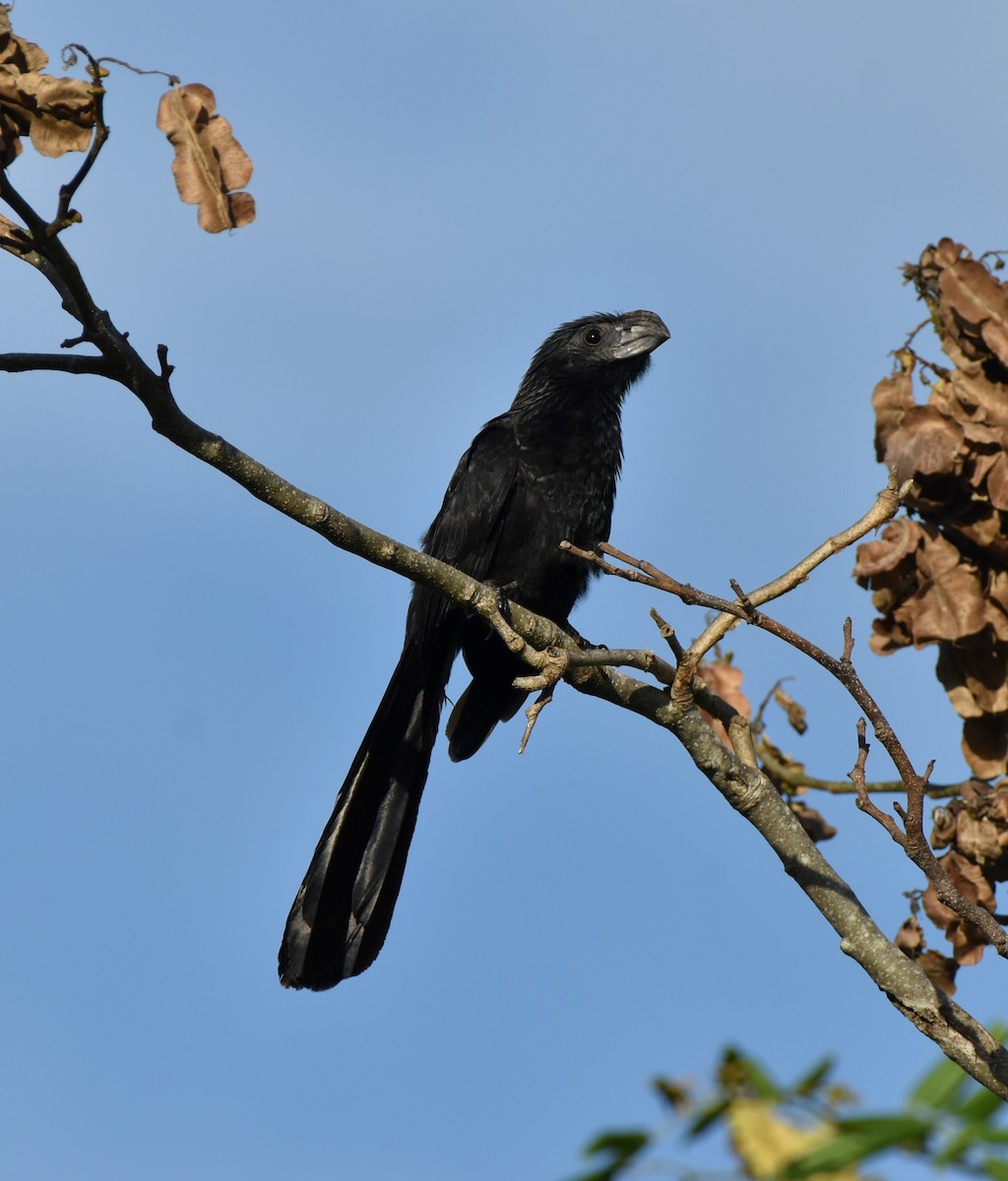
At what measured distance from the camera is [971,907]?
263 centimetres

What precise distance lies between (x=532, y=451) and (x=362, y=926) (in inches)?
76.4

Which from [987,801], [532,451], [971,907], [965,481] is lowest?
[971,907]

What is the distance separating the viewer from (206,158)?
2.91 m

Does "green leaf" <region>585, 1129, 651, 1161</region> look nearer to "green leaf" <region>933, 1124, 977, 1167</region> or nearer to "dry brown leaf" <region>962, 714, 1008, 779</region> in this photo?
"green leaf" <region>933, 1124, 977, 1167</region>

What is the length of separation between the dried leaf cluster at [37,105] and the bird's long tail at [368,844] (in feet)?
8.68

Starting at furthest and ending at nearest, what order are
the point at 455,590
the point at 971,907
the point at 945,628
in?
the point at 455,590 < the point at 945,628 < the point at 971,907

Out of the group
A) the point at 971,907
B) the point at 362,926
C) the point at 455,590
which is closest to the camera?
the point at 971,907

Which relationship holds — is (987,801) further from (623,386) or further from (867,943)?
→ (623,386)

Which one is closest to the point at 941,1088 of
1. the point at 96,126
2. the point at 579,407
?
the point at 96,126

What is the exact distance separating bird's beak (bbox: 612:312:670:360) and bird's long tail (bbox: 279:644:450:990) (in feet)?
5.85

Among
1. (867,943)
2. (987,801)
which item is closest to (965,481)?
(987,801)

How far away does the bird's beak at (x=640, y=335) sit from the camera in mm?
6105

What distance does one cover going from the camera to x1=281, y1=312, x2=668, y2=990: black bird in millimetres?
4711

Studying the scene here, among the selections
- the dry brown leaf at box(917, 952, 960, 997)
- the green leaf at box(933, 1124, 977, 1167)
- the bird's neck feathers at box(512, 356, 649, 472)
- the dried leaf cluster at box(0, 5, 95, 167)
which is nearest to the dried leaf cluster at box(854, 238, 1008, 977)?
→ the dry brown leaf at box(917, 952, 960, 997)
